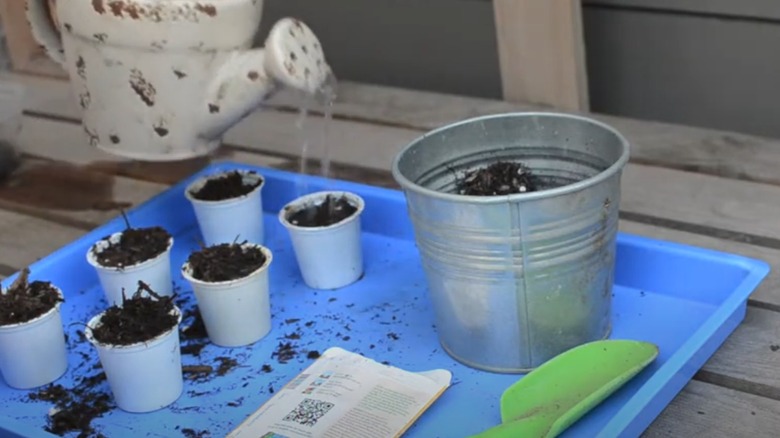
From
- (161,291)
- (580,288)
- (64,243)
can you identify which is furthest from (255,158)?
(580,288)

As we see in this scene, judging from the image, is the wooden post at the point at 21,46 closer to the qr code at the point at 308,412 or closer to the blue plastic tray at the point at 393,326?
the blue plastic tray at the point at 393,326

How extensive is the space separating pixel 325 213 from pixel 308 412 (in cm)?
27

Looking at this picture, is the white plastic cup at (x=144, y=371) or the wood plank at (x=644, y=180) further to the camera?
the wood plank at (x=644, y=180)

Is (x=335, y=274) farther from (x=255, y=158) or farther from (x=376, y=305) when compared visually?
(x=255, y=158)

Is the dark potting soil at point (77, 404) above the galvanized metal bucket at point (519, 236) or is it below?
below

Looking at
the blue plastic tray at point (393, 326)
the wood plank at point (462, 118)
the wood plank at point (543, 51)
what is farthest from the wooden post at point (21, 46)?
the wood plank at point (543, 51)

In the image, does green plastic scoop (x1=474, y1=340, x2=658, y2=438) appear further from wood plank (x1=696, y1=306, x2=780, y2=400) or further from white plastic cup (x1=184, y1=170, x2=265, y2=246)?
Answer: white plastic cup (x1=184, y1=170, x2=265, y2=246)

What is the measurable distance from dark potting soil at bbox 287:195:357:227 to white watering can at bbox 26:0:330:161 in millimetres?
116

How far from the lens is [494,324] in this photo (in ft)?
2.80

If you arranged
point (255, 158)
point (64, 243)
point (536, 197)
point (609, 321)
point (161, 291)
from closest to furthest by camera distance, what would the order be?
point (536, 197), point (609, 321), point (161, 291), point (64, 243), point (255, 158)

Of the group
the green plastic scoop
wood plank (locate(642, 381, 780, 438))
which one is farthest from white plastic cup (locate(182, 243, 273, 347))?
wood plank (locate(642, 381, 780, 438))

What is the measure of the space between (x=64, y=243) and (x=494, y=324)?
0.58 metres

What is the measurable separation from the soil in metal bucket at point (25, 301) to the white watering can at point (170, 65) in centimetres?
15

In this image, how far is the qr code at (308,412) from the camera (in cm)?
83
